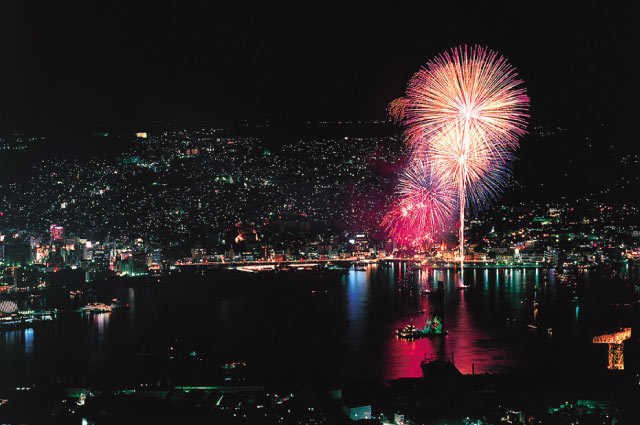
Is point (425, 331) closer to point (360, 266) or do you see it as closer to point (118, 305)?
point (118, 305)

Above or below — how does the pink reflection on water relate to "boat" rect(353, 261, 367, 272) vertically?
below

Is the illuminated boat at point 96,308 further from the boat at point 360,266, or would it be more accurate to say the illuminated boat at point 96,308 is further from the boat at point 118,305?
the boat at point 360,266

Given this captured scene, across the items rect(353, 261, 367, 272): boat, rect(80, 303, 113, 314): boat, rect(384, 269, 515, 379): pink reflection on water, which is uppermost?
rect(353, 261, 367, 272): boat

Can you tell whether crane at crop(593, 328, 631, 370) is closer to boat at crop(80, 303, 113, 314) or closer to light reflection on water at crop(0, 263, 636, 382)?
light reflection on water at crop(0, 263, 636, 382)

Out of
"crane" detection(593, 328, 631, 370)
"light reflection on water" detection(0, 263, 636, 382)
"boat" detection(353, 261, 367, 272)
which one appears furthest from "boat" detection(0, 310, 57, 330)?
"boat" detection(353, 261, 367, 272)

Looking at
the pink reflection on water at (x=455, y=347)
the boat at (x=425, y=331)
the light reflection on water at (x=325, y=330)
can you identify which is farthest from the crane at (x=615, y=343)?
the boat at (x=425, y=331)

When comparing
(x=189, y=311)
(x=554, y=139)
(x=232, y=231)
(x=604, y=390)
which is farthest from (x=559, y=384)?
(x=232, y=231)

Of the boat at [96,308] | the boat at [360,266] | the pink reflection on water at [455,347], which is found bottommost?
the pink reflection on water at [455,347]

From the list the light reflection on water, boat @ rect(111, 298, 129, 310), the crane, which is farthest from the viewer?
boat @ rect(111, 298, 129, 310)

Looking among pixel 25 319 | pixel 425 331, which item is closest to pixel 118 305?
pixel 25 319
